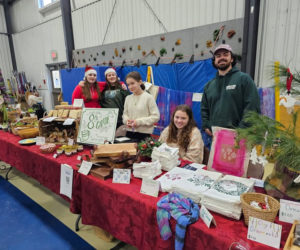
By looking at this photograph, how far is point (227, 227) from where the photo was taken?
35.8 inches

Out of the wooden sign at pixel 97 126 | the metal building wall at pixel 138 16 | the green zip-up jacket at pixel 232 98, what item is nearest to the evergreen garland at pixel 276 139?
the green zip-up jacket at pixel 232 98

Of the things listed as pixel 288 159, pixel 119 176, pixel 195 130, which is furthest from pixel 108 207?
pixel 288 159

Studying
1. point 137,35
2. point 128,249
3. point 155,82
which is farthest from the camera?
point 137,35

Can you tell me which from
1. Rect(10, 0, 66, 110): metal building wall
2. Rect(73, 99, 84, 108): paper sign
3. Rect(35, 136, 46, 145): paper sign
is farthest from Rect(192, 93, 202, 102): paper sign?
Rect(10, 0, 66, 110): metal building wall

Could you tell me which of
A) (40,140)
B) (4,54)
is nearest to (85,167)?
(40,140)

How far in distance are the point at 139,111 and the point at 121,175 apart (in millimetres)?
909

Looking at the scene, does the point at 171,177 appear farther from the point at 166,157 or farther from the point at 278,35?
the point at 278,35

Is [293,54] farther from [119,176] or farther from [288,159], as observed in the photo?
[119,176]

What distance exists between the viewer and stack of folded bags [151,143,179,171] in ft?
4.68

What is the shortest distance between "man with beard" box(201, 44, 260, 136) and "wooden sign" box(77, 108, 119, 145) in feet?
3.05

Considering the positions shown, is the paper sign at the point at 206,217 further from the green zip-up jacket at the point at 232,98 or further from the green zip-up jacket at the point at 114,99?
the green zip-up jacket at the point at 114,99

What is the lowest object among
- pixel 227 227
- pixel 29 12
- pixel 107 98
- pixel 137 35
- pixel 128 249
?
pixel 128 249

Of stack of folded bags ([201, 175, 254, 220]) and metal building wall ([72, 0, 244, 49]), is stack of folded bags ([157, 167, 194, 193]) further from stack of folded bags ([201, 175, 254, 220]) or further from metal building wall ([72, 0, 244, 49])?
metal building wall ([72, 0, 244, 49])

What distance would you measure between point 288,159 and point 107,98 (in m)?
2.04
